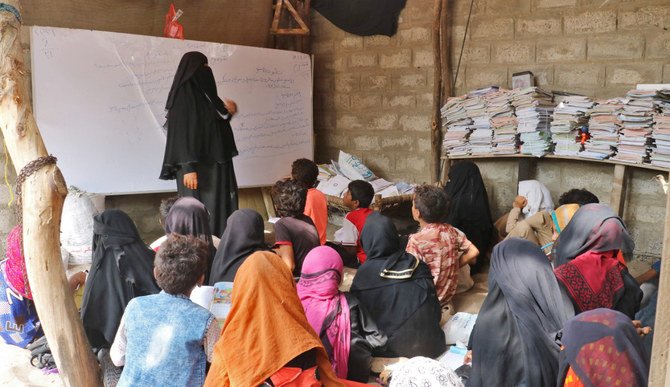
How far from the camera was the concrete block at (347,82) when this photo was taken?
6.86 metres

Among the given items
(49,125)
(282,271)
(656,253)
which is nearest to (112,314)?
(282,271)

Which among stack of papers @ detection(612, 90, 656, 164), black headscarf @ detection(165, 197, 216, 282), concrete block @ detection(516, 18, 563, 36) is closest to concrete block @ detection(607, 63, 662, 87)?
stack of papers @ detection(612, 90, 656, 164)

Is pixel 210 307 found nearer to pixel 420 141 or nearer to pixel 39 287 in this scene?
pixel 39 287

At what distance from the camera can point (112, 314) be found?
2.81 m

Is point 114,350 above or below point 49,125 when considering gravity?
below

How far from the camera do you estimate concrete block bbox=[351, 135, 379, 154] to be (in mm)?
6789

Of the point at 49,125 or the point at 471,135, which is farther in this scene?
the point at 471,135

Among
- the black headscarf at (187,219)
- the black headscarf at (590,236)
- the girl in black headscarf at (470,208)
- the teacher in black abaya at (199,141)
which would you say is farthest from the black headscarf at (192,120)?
the black headscarf at (590,236)

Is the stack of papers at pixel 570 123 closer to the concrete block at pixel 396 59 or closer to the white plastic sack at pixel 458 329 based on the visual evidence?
the concrete block at pixel 396 59

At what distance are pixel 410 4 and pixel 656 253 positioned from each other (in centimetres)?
328

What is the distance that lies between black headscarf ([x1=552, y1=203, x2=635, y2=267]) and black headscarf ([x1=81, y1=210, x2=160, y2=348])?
6.38 feet

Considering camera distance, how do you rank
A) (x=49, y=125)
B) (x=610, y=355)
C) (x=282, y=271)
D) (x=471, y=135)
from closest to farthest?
(x=610, y=355) < (x=282, y=271) < (x=49, y=125) < (x=471, y=135)

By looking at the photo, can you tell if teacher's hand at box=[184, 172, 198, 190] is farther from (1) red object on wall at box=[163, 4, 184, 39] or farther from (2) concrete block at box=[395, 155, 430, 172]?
(2) concrete block at box=[395, 155, 430, 172]

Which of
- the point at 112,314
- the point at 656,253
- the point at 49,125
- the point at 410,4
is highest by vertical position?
the point at 410,4
